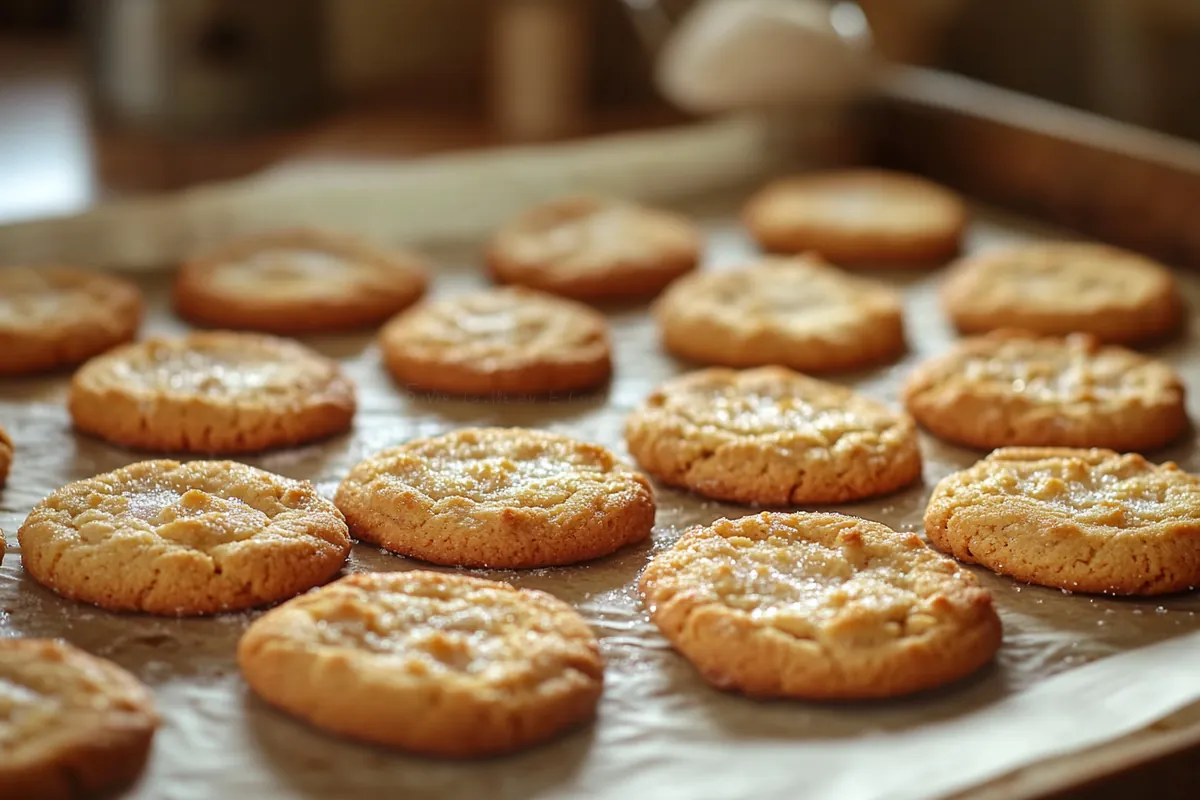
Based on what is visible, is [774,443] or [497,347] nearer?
[774,443]

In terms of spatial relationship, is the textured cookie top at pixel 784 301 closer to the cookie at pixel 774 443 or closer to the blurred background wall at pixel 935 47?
the cookie at pixel 774 443

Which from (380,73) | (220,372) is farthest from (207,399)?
(380,73)

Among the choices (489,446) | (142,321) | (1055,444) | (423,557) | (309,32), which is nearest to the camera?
(423,557)

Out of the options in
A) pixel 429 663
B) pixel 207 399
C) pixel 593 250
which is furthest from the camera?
pixel 593 250

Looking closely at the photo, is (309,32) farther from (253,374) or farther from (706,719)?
(706,719)

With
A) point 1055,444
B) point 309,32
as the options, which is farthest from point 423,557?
point 309,32

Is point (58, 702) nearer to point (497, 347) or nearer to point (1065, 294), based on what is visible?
point (497, 347)

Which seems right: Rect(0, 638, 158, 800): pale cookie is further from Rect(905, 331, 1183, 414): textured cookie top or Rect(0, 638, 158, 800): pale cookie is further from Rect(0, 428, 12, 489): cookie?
Rect(905, 331, 1183, 414): textured cookie top

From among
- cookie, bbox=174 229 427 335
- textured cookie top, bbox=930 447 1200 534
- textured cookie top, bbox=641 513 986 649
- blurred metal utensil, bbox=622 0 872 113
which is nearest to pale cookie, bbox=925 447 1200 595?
textured cookie top, bbox=930 447 1200 534
